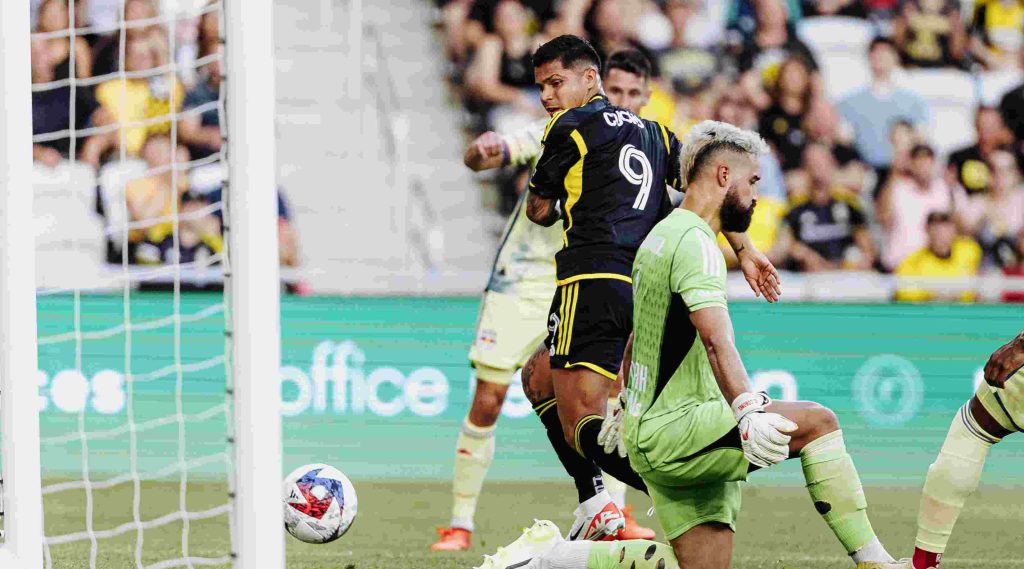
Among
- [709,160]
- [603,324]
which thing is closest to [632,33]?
[603,324]

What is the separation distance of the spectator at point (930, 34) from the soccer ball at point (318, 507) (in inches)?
330

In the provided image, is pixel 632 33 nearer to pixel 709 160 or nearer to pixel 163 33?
pixel 163 33

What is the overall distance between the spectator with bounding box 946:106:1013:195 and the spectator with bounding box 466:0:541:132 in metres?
3.54

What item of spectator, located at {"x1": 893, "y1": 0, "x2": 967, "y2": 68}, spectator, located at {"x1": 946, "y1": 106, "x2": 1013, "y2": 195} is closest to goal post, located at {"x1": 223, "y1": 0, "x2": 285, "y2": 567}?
spectator, located at {"x1": 946, "y1": 106, "x2": 1013, "y2": 195}

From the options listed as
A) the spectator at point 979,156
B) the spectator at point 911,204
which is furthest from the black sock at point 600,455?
the spectator at point 979,156

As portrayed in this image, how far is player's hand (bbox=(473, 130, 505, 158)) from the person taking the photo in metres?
6.67

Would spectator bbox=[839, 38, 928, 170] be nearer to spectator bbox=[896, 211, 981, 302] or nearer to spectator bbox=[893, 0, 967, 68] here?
spectator bbox=[893, 0, 967, 68]

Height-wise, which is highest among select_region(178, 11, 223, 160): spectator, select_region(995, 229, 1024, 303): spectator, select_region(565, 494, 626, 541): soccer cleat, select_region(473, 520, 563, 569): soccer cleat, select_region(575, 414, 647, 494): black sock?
select_region(178, 11, 223, 160): spectator

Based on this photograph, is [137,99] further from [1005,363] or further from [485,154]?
[1005,363]

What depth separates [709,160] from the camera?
4809mm

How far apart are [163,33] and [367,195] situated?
2.04m

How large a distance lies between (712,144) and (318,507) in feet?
7.75

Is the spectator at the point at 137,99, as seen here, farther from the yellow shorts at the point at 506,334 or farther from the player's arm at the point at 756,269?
the player's arm at the point at 756,269

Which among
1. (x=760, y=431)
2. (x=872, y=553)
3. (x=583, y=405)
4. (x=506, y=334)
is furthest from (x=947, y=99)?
(x=760, y=431)
